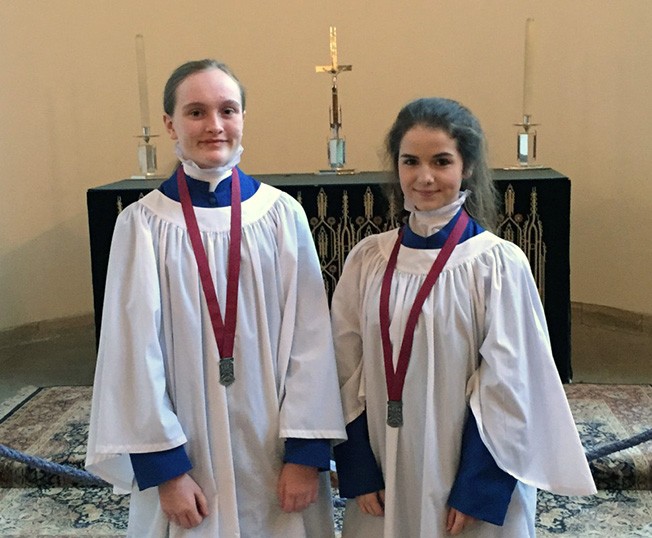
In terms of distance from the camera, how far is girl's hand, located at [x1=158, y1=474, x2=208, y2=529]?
1784 mm

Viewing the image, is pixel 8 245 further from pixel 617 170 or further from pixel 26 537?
pixel 617 170

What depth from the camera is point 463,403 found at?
1854 millimetres

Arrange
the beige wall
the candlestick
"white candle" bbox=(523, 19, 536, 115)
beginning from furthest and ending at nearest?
the beige wall < the candlestick < "white candle" bbox=(523, 19, 536, 115)

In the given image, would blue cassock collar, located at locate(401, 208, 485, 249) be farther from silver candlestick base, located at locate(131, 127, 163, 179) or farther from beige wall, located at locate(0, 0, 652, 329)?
beige wall, located at locate(0, 0, 652, 329)

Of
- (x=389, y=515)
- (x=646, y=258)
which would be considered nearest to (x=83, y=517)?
(x=389, y=515)

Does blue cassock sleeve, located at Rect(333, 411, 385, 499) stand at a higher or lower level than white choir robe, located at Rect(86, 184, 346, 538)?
lower

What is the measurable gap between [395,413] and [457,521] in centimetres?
28

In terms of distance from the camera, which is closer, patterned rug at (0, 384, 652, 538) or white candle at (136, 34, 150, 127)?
patterned rug at (0, 384, 652, 538)

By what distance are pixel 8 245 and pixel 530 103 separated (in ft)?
11.4

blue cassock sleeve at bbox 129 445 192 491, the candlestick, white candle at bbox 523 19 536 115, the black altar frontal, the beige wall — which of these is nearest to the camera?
blue cassock sleeve at bbox 129 445 192 491

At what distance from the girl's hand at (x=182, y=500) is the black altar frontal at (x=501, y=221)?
1827 mm

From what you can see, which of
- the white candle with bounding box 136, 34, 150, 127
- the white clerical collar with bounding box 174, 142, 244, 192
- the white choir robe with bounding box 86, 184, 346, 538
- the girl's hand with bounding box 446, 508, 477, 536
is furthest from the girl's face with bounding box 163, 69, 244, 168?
the white candle with bounding box 136, 34, 150, 127

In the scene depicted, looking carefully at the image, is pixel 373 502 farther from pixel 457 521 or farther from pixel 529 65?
pixel 529 65

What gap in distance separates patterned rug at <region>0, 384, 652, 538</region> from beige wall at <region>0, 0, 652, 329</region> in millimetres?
1725
